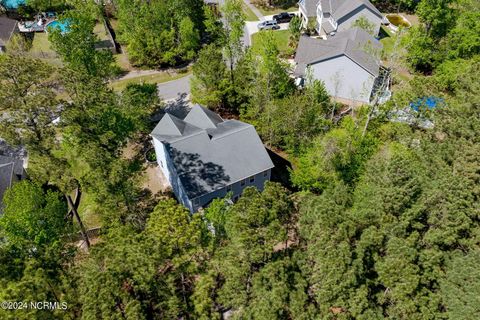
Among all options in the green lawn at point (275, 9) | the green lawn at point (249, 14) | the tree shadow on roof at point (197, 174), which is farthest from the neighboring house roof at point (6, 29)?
the tree shadow on roof at point (197, 174)

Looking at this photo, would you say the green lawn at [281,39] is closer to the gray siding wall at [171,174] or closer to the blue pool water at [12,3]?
the gray siding wall at [171,174]

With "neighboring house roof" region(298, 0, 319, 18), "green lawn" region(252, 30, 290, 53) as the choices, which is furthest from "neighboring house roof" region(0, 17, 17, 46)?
"neighboring house roof" region(298, 0, 319, 18)

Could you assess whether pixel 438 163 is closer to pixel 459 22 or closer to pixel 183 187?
pixel 183 187

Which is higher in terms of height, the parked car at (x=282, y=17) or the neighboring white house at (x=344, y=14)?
the neighboring white house at (x=344, y=14)

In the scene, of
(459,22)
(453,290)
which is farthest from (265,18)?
(453,290)

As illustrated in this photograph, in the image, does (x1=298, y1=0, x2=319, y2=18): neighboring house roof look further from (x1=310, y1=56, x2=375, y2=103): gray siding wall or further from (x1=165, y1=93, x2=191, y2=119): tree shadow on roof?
(x1=165, y1=93, x2=191, y2=119): tree shadow on roof
